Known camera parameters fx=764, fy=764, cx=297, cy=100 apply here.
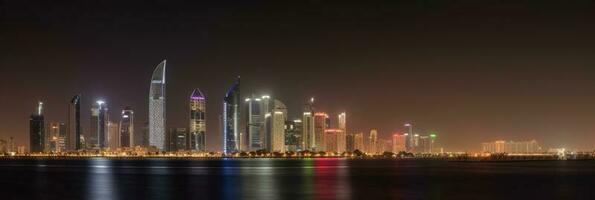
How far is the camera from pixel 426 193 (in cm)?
5344

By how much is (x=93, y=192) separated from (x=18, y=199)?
7.25m

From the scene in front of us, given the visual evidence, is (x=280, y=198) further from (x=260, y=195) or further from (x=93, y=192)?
(x=93, y=192)

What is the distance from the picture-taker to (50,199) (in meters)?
48.7

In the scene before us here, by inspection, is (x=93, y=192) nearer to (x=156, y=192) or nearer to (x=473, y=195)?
(x=156, y=192)

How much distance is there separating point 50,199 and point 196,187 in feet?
47.0

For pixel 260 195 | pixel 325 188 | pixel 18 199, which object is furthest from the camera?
pixel 325 188

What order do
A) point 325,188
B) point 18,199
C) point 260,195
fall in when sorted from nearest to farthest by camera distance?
point 18,199 < point 260,195 < point 325,188

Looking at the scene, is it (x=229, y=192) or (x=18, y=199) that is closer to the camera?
(x=18, y=199)

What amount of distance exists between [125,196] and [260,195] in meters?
8.94

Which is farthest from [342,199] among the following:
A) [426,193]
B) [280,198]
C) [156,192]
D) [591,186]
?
[591,186]

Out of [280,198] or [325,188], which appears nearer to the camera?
[280,198]

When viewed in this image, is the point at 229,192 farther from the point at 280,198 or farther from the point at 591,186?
the point at 591,186

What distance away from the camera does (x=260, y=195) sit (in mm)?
51844

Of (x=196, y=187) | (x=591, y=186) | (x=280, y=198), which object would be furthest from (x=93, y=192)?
(x=591, y=186)
